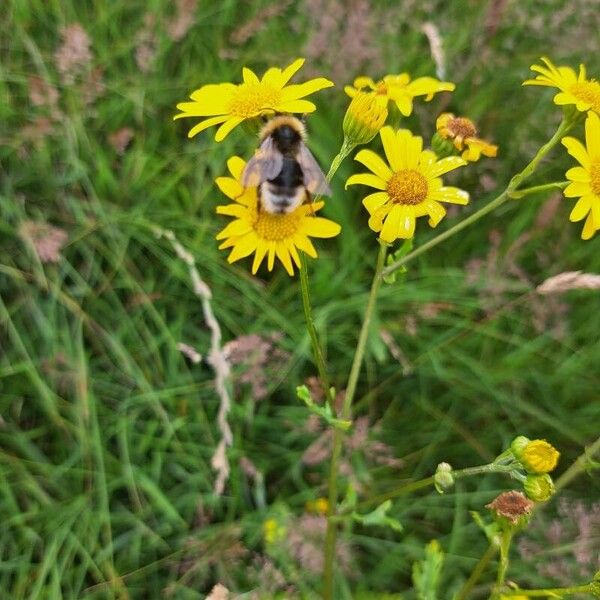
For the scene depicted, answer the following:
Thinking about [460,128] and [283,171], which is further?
[460,128]

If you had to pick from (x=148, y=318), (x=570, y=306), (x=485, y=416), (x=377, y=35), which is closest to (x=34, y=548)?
(x=148, y=318)

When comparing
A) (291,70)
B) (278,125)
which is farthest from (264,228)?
(291,70)

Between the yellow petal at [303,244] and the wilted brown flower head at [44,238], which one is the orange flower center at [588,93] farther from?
the wilted brown flower head at [44,238]

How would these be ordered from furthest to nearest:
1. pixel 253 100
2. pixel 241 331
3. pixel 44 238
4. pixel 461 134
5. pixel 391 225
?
pixel 241 331 → pixel 44 238 → pixel 461 134 → pixel 253 100 → pixel 391 225

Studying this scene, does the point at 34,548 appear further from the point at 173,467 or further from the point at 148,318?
the point at 148,318

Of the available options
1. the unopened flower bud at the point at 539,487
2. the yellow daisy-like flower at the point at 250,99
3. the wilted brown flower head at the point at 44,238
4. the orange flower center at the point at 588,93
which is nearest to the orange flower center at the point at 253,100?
the yellow daisy-like flower at the point at 250,99

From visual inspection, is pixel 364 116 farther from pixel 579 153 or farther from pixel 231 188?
pixel 579 153

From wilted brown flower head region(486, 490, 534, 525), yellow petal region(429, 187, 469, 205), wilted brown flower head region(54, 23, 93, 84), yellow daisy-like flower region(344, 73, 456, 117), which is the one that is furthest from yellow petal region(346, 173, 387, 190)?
wilted brown flower head region(54, 23, 93, 84)
